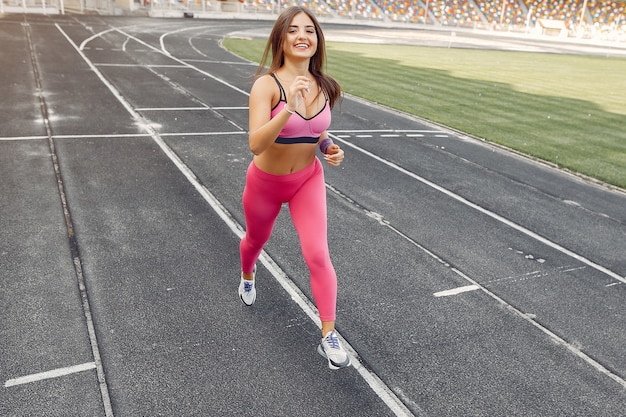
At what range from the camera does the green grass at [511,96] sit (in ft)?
38.8

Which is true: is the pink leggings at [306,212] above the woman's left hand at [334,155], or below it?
below

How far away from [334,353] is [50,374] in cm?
213

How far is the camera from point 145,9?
50.0 metres

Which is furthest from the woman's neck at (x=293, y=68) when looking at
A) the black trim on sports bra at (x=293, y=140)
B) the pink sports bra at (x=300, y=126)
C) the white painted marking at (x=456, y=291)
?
the white painted marking at (x=456, y=291)

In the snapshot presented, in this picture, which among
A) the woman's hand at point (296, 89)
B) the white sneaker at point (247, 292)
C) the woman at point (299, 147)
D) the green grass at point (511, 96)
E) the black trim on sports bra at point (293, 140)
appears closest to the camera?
the woman's hand at point (296, 89)

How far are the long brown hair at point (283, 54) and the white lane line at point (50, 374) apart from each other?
8.57ft

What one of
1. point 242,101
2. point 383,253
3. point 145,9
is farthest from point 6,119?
point 145,9

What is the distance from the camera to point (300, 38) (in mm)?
3568

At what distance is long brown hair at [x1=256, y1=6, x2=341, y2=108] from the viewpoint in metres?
3.61

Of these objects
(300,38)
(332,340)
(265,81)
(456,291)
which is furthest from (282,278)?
(300,38)

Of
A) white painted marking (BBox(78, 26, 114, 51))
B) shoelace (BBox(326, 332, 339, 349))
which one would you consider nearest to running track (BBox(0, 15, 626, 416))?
shoelace (BBox(326, 332, 339, 349))

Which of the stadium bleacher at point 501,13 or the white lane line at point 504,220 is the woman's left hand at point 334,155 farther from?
the stadium bleacher at point 501,13

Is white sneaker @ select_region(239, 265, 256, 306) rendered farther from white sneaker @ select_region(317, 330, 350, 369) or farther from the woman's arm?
the woman's arm

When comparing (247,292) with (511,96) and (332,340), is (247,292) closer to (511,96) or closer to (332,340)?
(332,340)
